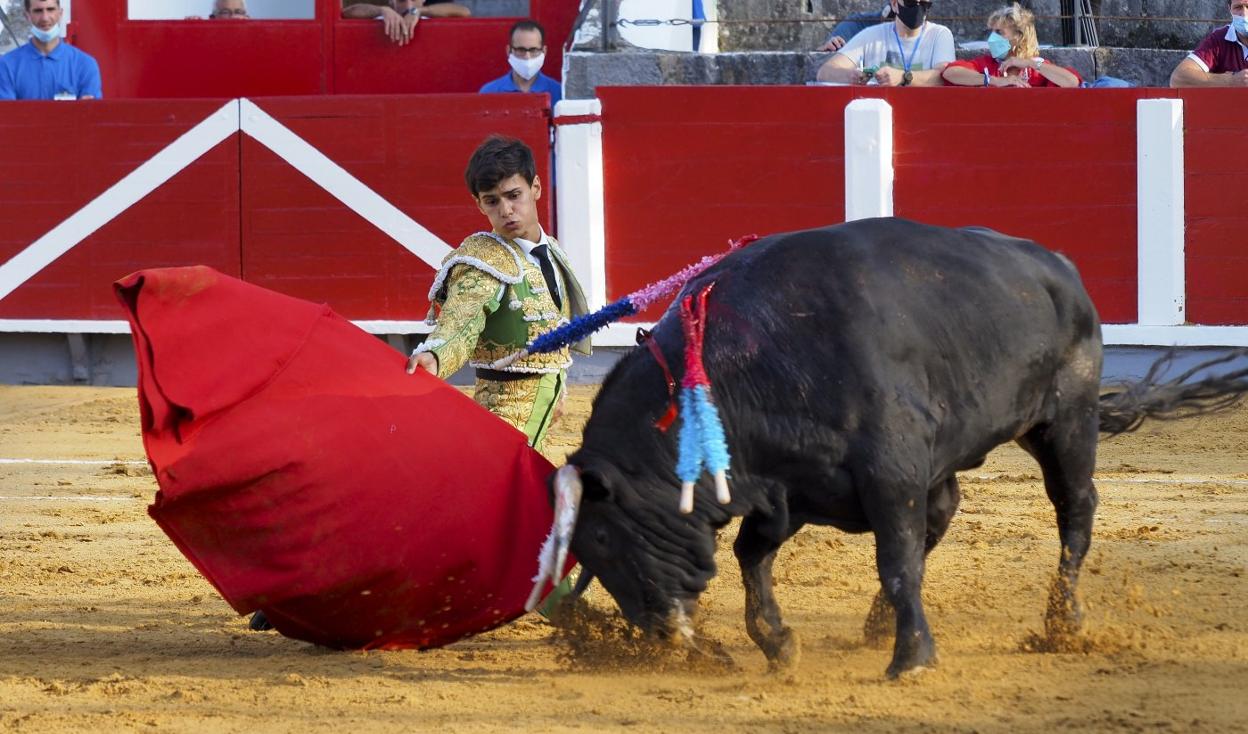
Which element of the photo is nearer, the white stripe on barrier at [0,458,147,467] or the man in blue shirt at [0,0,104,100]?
the white stripe on barrier at [0,458,147,467]

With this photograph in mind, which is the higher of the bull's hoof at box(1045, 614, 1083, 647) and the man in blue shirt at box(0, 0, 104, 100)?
the man in blue shirt at box(0, 0, 104, 100)

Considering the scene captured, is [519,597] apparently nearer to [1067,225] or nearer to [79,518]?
[79,518]

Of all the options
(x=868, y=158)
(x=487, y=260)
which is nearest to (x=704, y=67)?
(x=868, y=158)

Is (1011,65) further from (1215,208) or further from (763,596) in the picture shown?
(763,596)

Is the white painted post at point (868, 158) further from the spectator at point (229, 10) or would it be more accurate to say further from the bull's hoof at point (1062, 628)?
the bull's hoof at point (1062, 628)

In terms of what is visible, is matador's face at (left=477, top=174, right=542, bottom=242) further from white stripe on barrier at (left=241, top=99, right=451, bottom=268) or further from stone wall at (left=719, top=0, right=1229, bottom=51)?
stone wall at (left=719, top=0, right=1229, bottom=51)

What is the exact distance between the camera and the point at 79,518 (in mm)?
5457

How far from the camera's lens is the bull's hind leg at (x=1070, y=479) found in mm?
3637

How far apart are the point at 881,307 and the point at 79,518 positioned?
316 cm

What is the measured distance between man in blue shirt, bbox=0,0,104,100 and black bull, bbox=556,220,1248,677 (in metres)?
5.71

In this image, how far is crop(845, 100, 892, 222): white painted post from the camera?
25.1 feet

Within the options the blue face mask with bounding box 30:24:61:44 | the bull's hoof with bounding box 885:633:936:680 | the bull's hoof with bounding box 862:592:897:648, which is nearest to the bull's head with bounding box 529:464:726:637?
the bull's hoof with bounding box 885:633:936:680

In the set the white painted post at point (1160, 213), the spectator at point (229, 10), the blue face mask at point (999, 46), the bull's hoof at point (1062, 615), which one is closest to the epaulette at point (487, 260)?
the bull's hoof at point (1062, 615)

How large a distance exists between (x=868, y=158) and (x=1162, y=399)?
3772mm
